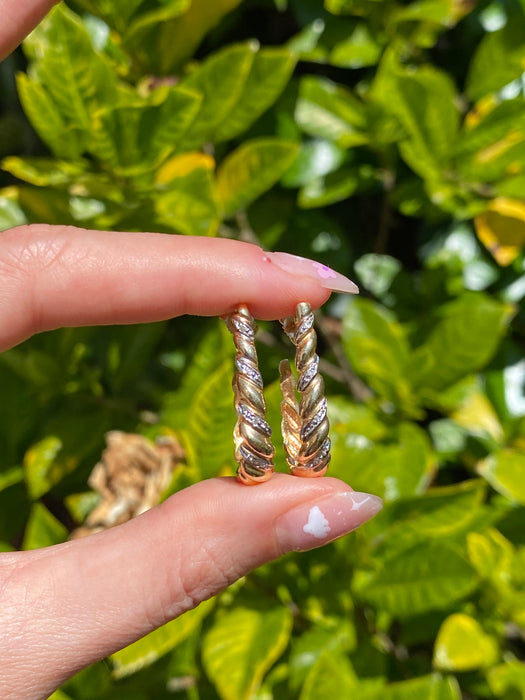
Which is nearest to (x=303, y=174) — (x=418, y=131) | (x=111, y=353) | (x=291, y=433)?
(x=418, y=131)

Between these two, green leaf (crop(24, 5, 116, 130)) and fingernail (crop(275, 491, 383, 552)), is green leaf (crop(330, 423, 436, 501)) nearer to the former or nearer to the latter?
fingernail (crop(275, 491, 383, 552))

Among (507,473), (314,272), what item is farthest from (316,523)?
(507,473)

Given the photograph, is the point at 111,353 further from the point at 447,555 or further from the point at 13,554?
the point at 447,555

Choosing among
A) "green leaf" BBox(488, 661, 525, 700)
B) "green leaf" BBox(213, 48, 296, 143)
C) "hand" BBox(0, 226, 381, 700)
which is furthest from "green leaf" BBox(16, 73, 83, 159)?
"green leaf" BBox(488, 661, 525, 700)

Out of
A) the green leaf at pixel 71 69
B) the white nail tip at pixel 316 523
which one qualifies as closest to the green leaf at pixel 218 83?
the green leaf at pixel 71 69

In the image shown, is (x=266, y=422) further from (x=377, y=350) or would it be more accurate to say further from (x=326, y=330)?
(x=326, y=330)

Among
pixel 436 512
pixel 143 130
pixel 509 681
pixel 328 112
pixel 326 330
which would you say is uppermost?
pixel 328 112
